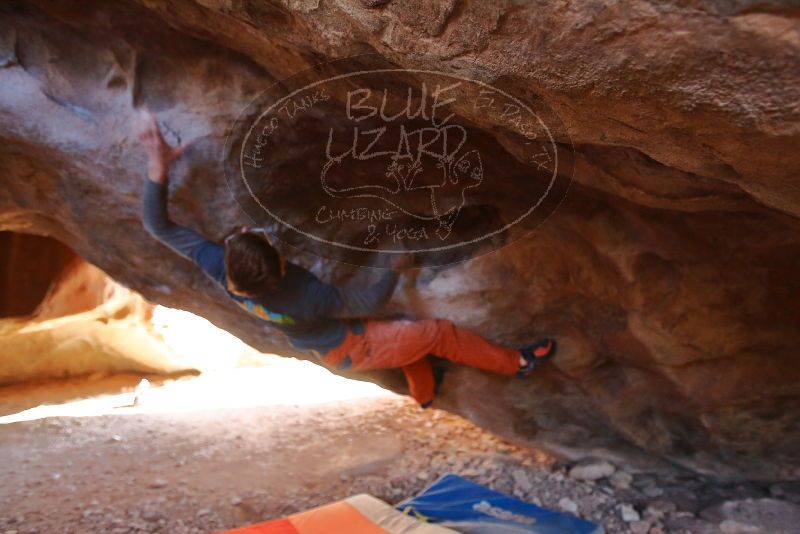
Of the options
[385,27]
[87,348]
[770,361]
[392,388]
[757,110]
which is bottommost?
[87,348]

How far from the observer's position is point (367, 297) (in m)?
2.45

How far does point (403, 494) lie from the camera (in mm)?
2652

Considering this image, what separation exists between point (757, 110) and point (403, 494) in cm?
208

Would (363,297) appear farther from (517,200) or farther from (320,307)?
(517,200)

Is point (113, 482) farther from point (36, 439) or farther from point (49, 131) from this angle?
point (49, 131)

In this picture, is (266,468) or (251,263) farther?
(266,468)

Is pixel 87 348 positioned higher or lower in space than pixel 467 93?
lower

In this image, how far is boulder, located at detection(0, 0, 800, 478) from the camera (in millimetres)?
1234

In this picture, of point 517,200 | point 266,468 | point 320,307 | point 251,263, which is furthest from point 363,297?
point 266,468

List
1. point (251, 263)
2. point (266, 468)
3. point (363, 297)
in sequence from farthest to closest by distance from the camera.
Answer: point (266, 468), point (363, 297), point (251, 263)

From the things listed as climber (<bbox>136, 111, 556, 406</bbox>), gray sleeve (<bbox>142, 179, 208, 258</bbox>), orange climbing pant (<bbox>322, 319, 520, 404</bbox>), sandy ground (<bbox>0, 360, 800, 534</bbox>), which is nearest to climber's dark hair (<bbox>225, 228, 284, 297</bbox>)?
climber (<bbox>136, 111, 556, 406</bbox>)

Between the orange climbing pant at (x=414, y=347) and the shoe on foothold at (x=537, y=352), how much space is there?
0.04 m

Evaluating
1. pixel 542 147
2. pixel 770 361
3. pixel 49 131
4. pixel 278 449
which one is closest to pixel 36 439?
pixel 278 449

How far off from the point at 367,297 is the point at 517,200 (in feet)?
2.15
